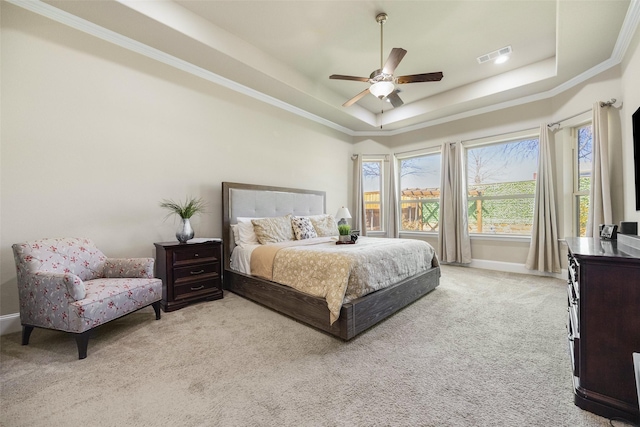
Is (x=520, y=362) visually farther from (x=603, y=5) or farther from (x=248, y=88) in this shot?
(x=248, y=88)

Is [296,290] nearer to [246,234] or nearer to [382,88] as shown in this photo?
[246,234]

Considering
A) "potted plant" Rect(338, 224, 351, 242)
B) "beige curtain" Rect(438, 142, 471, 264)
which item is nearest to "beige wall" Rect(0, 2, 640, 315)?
"beige curtain" Rect(438, 142, 471, 264)

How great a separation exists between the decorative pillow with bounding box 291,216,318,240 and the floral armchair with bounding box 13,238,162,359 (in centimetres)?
186

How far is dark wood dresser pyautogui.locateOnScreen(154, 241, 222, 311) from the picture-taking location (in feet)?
9.11

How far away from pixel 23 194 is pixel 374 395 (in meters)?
3.37

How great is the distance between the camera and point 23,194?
2.34 metres

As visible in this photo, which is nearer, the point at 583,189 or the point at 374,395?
the point at 374,395

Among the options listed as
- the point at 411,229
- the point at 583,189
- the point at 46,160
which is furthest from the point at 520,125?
the point at 46,160

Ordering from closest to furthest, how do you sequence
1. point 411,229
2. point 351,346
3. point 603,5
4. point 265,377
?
point 265,377
point 351,346
point 603,5
point 411,229

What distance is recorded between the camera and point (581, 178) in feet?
12.6

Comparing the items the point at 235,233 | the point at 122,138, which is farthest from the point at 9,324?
the point at 235,233

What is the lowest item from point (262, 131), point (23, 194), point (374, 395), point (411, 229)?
point (374, 395)

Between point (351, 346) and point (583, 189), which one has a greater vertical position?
point (583, 189)

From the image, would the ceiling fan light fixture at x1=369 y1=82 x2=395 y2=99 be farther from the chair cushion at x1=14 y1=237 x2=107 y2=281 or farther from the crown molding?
the chair cushion at x1=14 y1=237 x2=107 y2=281
